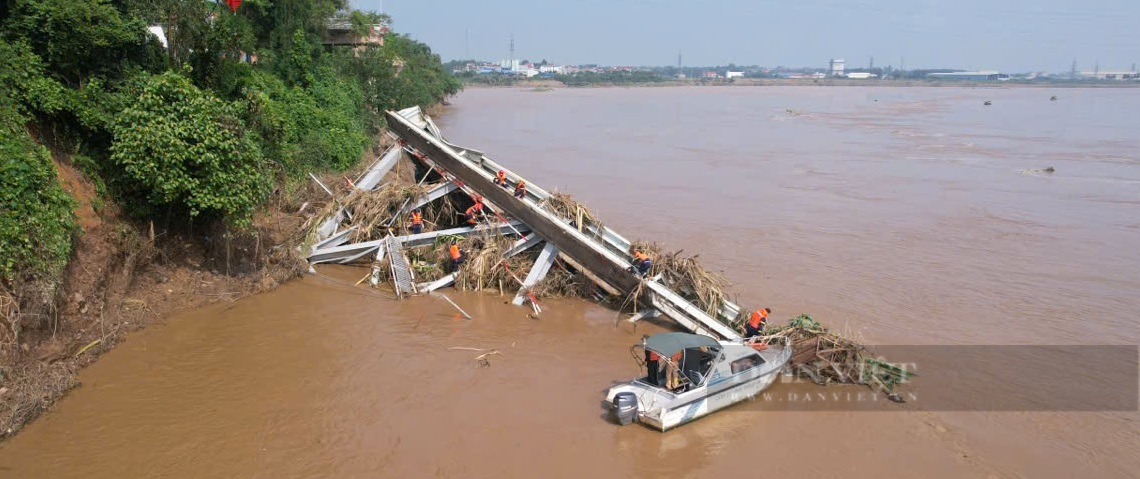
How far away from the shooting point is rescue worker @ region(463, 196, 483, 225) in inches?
577

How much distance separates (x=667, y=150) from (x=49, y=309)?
3168cm

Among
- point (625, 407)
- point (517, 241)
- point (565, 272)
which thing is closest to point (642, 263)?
point (565, 272)

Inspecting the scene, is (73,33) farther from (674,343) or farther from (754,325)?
(754,325)

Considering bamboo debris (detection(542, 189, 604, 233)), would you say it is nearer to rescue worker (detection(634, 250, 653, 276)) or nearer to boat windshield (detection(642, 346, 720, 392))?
rescue worker (detection(634, 250, 653, 276))

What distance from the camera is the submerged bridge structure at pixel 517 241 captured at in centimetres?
1246

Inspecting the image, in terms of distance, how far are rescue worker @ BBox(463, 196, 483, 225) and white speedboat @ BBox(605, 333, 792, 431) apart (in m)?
5.89

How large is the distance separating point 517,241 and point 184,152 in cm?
579

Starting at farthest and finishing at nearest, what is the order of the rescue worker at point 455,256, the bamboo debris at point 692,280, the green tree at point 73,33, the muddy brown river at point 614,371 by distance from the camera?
the rescue worker at point 455,256 < the bamboo debris at point 692,280 < the green tree at point 73,33 < the muddy brown river at point 614,371

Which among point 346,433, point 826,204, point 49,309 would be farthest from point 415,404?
point 826,204

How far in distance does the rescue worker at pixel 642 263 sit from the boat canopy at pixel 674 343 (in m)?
2.83

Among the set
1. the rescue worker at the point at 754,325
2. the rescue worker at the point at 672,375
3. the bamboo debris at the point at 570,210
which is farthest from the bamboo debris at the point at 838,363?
the bamboo debris at the point at 570,210

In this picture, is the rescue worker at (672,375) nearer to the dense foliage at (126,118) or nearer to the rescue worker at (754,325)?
the rescue worker at (754,325)

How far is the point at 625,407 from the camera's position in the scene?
365 inches

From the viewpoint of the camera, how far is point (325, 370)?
35.0 feet
